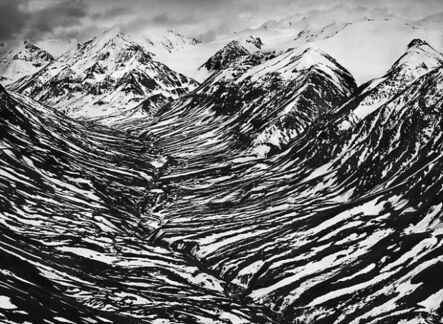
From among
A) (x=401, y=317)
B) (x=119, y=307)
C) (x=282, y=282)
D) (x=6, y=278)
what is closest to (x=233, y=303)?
(x=282, y=282)

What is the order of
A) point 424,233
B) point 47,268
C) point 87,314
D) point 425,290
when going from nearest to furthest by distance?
point 87,314 < point 425,290 < point 47,268 < point 424,233

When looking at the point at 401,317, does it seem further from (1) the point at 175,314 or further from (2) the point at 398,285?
(1) the point at 175,314

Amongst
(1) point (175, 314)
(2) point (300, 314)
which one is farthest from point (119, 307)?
(2) point (300, 314)

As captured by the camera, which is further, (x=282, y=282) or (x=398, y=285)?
(x=282, y=282)

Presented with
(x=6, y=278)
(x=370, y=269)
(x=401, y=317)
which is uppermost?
(x=370, y=269)

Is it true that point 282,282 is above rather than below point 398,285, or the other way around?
above

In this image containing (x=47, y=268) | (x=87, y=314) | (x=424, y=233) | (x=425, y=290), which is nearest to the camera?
(x=87, y=314)

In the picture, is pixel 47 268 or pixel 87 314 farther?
pixel 47 268

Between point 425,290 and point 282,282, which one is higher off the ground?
point 282,282

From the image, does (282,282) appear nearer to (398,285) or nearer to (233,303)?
(233,303)
